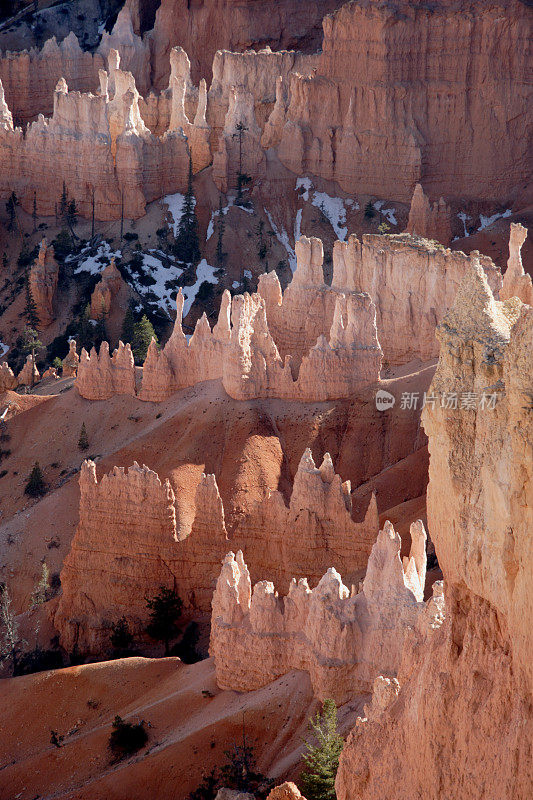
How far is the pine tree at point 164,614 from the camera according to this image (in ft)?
151

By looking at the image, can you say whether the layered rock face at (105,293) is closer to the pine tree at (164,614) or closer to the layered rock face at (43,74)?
the layered rock face at (43,74)

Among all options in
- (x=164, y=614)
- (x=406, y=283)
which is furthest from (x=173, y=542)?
(x=406, y=283)

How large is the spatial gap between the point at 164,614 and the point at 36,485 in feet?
50.1

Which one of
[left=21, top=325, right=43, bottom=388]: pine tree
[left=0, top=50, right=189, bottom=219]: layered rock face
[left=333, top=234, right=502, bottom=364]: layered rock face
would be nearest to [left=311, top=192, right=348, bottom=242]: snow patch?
[left=0, top=50, right=189, bottom=219]: layered rock face

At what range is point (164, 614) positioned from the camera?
152 feet

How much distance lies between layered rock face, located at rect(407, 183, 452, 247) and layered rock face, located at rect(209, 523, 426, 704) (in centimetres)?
5787

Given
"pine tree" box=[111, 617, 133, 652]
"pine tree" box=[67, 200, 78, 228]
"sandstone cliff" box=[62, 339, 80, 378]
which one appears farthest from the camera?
"pine tree" box=[67, 200, 78, 228]

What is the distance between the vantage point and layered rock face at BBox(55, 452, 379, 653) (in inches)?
1780

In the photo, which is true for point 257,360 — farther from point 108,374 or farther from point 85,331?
point 85,331

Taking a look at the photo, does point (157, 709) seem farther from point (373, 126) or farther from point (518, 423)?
point (373, 126)

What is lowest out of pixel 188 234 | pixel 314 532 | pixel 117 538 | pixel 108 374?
pixel 314 532

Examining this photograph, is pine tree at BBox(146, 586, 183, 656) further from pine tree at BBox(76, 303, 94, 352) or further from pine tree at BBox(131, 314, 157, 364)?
pine tree at BBox(76, 303, 94, 352)

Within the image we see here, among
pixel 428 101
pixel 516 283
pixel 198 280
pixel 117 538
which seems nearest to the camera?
pixel 117 538

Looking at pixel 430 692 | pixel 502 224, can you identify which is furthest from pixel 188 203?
pixel 430 692
